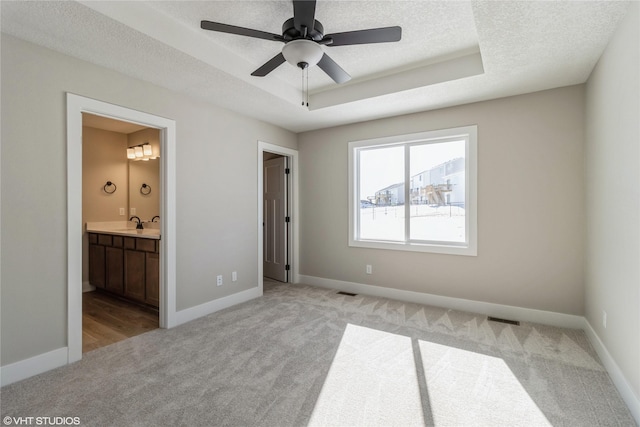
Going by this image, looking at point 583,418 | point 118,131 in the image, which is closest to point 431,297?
point 583,418

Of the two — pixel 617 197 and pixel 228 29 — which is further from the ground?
pixel 228 29

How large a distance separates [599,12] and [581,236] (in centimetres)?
208

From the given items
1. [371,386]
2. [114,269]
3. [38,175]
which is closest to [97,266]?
[114,269]

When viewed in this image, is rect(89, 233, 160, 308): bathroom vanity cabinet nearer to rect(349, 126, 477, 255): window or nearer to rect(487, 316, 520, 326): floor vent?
rect(349, 126, 477, 255): window

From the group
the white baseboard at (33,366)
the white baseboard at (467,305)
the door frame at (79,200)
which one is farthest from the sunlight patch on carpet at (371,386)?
the white baseboard at (33,366)

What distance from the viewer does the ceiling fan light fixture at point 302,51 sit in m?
2.05

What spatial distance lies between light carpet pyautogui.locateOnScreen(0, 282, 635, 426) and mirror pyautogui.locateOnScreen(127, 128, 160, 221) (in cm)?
252

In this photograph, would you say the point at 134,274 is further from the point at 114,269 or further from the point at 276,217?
the point at 276,217

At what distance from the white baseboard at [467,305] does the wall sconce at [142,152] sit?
3295mm

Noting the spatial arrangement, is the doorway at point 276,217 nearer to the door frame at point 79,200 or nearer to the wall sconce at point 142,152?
the wall sconce at point 142,152

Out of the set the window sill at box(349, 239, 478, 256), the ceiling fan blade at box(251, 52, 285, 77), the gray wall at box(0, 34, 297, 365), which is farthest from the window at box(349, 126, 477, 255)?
the gray wall at box(0, 34, 297, 365)

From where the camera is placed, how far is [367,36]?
6.79 feet

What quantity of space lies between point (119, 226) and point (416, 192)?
15.8 feet

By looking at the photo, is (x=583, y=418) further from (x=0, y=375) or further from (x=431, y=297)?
(x=0, y=375)
